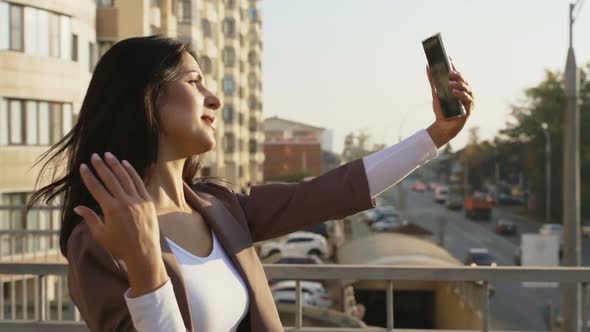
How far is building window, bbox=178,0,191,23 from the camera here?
36.4 metres

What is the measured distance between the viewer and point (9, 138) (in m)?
22.2

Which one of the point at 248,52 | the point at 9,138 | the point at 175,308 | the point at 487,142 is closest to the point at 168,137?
the point at 175,308

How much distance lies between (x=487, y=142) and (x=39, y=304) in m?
63.1

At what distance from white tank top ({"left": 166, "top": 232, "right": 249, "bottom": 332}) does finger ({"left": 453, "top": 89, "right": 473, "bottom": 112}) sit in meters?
0.73

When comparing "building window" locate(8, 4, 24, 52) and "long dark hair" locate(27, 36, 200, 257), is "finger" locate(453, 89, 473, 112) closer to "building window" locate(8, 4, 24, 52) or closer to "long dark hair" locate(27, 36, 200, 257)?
"long dark hair" locate(27, 36, 200, 257)

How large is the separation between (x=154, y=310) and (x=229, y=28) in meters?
59.2

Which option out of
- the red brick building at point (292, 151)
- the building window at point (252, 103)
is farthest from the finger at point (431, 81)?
the building window at point (252, 103)

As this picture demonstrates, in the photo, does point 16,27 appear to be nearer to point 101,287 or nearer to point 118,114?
point 118,114

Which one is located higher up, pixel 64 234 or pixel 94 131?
pixel 94 131

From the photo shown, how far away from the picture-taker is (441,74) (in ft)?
7.29

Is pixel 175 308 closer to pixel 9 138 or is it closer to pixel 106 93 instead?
pixel 106 93

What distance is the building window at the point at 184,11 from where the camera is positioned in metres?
36.4

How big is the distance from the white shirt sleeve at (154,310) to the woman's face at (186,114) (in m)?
0.52

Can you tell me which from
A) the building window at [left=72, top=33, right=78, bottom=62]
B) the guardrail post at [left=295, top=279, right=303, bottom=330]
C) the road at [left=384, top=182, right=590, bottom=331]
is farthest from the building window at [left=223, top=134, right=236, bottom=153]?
the guardrail post at [left=295, top=279, right=303, bottom=330]
